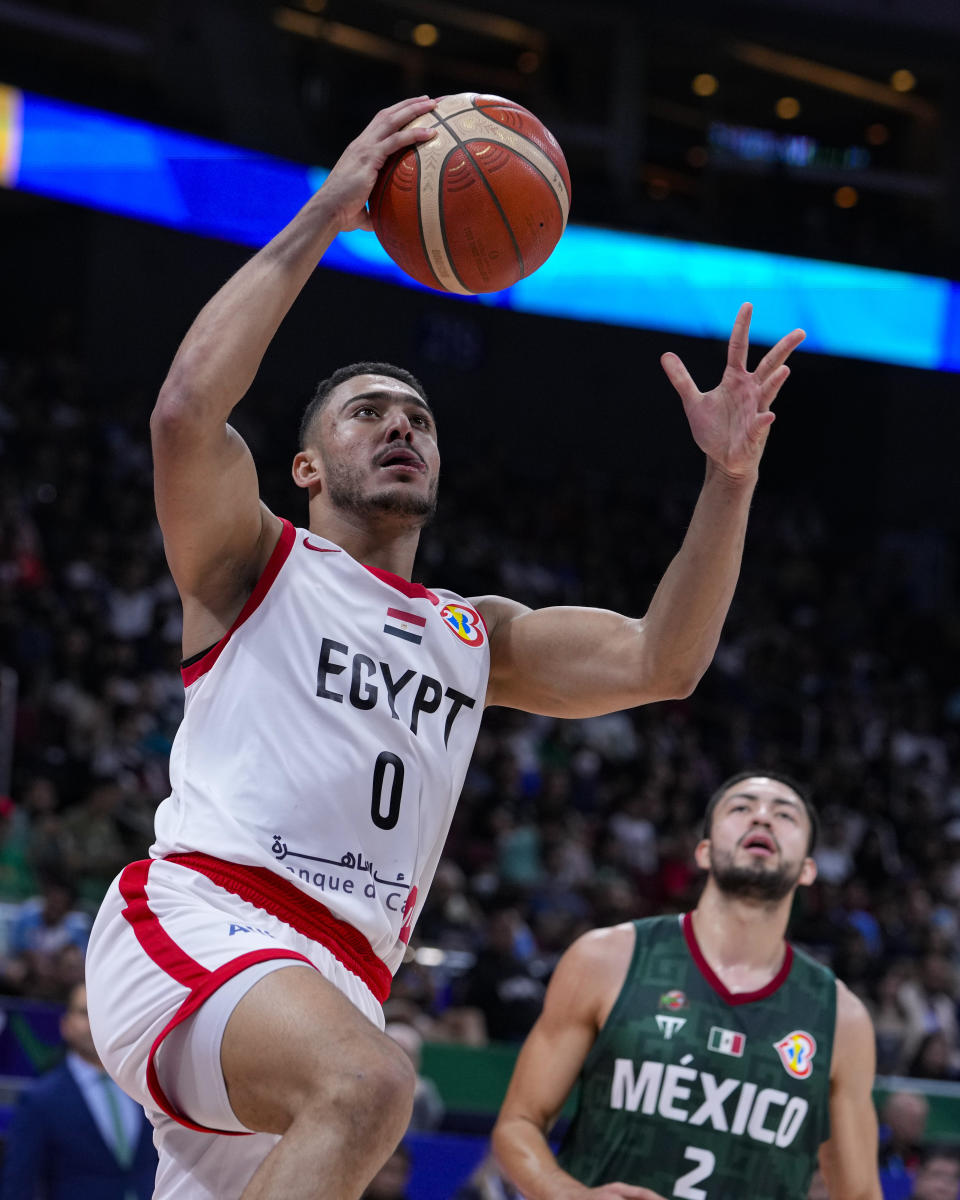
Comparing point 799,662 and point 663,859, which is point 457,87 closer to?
point 799,662

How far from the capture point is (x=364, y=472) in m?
3.76

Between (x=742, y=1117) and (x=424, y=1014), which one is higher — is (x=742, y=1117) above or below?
above

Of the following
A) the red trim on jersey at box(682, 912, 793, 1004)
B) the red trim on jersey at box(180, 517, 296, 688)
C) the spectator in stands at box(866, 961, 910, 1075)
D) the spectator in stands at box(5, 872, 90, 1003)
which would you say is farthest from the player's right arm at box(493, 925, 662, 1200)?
the spectator in stands at box(866, 961, 910, 1075)

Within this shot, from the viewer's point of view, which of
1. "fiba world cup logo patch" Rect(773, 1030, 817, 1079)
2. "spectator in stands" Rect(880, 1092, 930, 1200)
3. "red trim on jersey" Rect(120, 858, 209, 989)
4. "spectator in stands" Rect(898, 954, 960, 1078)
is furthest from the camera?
"spectator in stands" Rect(898, 954, 960, 1078)

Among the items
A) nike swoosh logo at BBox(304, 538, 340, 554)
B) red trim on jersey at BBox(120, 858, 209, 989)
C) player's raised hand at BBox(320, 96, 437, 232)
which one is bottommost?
red trim on jersey at BBox(120, 858, 209, 989)

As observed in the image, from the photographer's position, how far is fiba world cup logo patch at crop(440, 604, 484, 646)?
380 cm

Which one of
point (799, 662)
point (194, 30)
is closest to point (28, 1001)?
point (799, 662)

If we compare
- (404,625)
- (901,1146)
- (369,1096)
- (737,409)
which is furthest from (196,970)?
(901,1146)

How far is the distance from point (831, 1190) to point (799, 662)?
49.6 feet

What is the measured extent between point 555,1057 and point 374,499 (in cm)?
193

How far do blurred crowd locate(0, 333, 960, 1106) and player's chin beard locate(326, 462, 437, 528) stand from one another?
5170 mm

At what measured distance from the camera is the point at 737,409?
3619mm

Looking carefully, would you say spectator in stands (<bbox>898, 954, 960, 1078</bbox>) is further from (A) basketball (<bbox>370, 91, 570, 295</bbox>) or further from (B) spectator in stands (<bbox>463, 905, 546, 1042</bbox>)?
(A) basketball (<bbox>370, 91, 570, 295</bbox>)

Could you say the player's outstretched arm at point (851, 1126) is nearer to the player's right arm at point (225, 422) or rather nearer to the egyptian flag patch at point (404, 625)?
the egyptian flag patch at point (404, 625)
